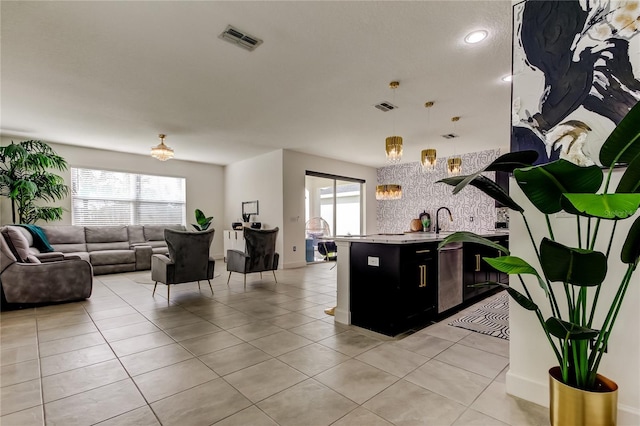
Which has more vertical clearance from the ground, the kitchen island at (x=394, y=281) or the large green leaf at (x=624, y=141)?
the large green leaf at (x=624, y=141)

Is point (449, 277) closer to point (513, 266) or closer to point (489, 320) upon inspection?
point (489, 320)

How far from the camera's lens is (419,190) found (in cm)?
810

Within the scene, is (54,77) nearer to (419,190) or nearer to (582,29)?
(582,29)

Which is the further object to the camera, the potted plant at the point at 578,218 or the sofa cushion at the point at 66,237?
the sofa cushion at the point at 66,237

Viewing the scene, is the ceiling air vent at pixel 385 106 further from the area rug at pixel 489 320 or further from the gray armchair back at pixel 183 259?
the gray armchair back at pixel 183 259

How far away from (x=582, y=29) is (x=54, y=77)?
474cm

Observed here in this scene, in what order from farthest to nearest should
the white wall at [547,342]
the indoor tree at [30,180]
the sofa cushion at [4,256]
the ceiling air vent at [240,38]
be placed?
the indoor tree at [30,180], the sofa cushion at [4,256], the ceiling air vent at [240,38], the white wall at [547,342]

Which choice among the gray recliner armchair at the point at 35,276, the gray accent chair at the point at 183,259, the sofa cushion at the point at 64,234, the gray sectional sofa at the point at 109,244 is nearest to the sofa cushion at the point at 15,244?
the gray recliner armchair at the point at 35,276

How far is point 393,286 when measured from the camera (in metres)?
2.76

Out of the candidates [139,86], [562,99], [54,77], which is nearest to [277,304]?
[139,86]

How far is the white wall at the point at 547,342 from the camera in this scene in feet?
4.90

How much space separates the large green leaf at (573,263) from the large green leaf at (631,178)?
0.30 meters

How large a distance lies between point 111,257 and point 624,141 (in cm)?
739

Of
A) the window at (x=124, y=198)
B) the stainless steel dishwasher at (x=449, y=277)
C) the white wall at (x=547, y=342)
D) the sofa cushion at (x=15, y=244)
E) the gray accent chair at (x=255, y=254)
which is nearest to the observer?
the white wall at (x=547, y=342)
